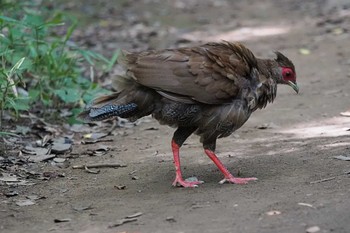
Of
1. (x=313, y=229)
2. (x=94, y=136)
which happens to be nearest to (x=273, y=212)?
(x=313, y=229)

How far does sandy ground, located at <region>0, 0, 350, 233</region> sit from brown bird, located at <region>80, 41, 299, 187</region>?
37cm

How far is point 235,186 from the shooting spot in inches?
207

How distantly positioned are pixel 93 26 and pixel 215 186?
8.63 meters

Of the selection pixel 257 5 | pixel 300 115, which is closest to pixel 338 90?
pixel 300 115

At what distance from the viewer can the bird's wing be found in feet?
17.4

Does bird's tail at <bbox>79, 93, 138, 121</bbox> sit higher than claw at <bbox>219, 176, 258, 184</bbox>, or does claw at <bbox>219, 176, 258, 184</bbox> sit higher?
bird's tail at <bbox>79, 93, 138, 121</bbox>

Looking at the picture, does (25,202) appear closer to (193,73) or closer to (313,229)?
(193,73)

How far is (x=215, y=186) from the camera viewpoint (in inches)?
209

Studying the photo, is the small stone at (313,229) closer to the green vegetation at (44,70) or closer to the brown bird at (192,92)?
the brown bird at (192,92)

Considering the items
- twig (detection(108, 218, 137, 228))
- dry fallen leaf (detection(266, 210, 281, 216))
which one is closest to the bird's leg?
twig (detection(108, 218, 137, 228))

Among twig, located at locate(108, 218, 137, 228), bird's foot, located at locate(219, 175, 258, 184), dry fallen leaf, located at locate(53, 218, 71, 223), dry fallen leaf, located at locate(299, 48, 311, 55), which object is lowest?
dry fallen leaf, located at locate(53, 218, 71, 223)

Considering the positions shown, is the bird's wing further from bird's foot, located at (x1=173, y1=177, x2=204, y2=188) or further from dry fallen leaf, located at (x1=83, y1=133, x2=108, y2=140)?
dry fallen leaf, located at (x1=83, y1=133, x2=108, y2=140)

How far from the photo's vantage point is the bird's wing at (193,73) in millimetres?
5293

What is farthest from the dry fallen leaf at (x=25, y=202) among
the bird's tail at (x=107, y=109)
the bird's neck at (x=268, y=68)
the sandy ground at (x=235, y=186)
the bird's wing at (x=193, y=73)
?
the bird's neck at (x=268, y=68)
